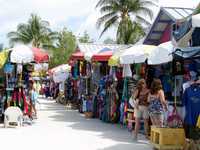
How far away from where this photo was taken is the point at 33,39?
55219mm

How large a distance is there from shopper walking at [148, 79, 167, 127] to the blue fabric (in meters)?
1.45

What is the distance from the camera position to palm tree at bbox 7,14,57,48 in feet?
182

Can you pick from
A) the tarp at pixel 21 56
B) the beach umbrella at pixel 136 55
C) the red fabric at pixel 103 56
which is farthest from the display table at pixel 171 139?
the red fabric at pixel 103 56

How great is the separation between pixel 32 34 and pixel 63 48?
4.22 metres

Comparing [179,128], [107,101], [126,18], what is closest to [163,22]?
[107,101]

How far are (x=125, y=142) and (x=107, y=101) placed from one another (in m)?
5.22

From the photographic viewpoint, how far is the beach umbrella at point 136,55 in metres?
13.2

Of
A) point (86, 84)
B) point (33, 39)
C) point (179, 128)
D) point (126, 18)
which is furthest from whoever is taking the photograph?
point (33, 39)

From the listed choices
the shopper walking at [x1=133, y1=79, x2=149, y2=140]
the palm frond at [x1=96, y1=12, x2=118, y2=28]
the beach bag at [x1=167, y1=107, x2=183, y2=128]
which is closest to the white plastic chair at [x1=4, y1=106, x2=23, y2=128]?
the shopper walking at [x1=133, y1=79, x2=149, y2=140]

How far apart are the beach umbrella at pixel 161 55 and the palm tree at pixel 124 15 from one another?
26.4 metres

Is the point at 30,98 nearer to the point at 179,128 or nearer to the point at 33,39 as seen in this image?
the point at 179,128

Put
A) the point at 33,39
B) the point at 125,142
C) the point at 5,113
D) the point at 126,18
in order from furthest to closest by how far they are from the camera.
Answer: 1. the point at 33,39
2. the point at 126,18
3. the point at 5,113
4. the point at 125,142

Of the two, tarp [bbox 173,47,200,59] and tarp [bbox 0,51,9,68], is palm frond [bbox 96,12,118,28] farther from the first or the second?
tarp [bbox 173,47,200,59]

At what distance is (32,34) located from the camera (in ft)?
182
